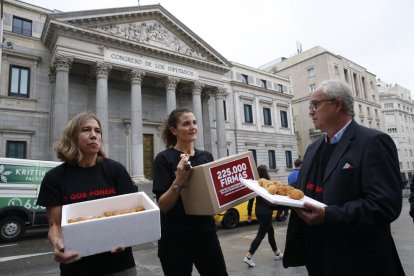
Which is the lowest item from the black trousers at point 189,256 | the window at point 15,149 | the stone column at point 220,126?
the black trousers at point 189,256

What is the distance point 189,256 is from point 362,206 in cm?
158

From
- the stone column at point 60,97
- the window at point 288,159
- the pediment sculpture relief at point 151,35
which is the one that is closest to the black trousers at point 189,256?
the stone column at point 60,97

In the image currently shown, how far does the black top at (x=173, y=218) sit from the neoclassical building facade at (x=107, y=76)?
663 inches

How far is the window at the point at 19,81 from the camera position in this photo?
62.5 ft

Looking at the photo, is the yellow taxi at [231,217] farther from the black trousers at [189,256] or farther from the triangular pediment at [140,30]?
the triangular pediment at [140,30]

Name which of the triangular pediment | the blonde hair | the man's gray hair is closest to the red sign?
the man's gray hair

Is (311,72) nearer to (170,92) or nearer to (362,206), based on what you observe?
(170,92)

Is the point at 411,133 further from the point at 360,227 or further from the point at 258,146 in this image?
the point at 360,227

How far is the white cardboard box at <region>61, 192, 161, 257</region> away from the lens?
6.57 feet

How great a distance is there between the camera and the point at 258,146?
32.5 metres

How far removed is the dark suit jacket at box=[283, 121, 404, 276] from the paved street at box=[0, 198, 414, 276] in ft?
12.1

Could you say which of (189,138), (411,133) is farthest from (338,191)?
(411,133)

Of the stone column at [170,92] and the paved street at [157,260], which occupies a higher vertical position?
the stone column at [170,92]

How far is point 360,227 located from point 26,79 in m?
22.6
